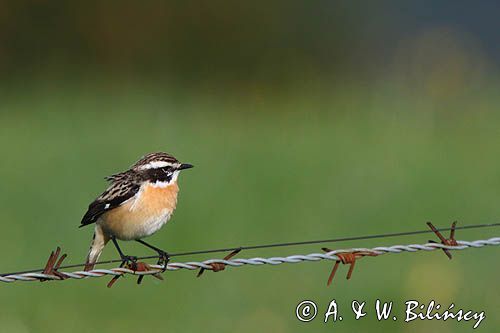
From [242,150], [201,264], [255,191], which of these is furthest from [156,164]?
[242,150]

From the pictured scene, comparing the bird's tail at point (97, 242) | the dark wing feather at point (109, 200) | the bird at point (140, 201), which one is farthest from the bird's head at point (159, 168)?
the bird's tail at point (97, 242)

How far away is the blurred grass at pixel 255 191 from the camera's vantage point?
9000 mm

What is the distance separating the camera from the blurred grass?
9.00 meters

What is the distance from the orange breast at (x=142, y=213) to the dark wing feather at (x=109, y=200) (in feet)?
0.14

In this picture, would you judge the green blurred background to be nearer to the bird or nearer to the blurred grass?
the blurred grass

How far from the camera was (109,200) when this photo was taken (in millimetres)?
6445

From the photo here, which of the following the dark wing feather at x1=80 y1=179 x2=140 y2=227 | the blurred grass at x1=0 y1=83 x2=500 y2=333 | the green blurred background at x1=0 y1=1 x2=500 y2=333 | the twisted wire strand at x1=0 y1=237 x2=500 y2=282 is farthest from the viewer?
the green blurred background at x1=0 y1=1 x2=500 y2=333

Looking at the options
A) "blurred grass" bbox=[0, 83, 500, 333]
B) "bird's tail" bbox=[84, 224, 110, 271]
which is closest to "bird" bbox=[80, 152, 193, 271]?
"bird's tail" bbox=[84, 224, 110, 271]

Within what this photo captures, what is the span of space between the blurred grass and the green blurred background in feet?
0.08

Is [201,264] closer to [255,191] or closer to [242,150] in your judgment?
[255,191]

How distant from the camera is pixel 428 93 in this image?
60.0 feet

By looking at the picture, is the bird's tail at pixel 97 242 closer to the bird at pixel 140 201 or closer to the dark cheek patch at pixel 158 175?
the bird at pixel 140 201

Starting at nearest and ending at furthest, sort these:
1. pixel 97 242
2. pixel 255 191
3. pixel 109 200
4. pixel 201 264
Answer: pixel 201 264
pixel 109 200
pixel 97 242
pixel 255 191

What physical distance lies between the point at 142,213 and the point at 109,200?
0.65 feet
